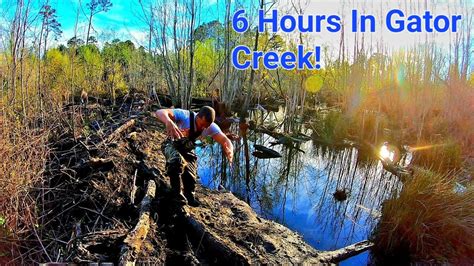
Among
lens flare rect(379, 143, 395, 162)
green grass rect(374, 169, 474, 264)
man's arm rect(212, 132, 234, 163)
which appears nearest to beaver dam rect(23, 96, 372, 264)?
green grass rect(374, 169, 474, 264)

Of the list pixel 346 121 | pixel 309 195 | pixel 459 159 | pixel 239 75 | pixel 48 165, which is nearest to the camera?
pixel 48 165

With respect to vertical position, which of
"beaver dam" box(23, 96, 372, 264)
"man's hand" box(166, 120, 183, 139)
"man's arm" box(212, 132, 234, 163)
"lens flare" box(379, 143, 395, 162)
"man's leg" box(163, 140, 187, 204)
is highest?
"man's hand" box(166, 120, 183, 139)

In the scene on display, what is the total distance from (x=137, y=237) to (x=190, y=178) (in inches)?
57.4

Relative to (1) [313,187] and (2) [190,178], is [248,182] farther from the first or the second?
(2) [190,178]

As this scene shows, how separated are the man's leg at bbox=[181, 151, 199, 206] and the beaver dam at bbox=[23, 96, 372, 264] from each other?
20 cm

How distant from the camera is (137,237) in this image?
3357mm

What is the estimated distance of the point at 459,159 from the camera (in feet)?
30.4

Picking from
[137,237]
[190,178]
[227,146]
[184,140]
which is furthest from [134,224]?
[227,146]

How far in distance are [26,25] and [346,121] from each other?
11399mm

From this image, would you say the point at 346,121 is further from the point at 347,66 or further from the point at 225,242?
the point at 225,242

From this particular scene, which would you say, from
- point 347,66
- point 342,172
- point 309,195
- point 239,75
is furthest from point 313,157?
point 239,75

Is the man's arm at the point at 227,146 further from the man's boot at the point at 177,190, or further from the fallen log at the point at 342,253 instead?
the fallen log at the point at 342,253

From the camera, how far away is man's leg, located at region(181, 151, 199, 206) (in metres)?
4.66

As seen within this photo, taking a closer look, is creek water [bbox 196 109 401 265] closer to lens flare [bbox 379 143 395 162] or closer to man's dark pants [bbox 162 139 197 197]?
lens flare [bbox 379 143 395 162]
